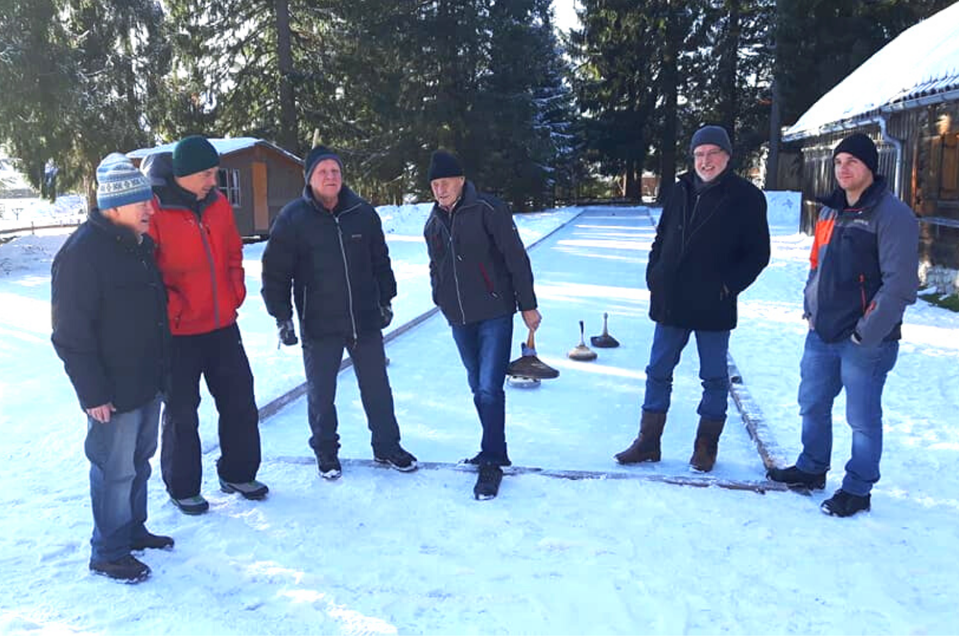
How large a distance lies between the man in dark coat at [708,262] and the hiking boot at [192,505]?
2.73 metres

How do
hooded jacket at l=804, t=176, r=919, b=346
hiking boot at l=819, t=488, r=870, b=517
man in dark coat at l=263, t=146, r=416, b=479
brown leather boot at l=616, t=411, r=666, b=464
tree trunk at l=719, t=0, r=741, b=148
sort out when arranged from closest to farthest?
hooded jacket at l=804, t=176, r=919, b=346
hiking boot at l=819, t=488, r=870, b=517
man in dark coat at l=263, t=146, r=416, b=479
brown leather boot at l=616, t=411, r=666, b=464
tree trunk at l=719, t=0, r=741, b=148

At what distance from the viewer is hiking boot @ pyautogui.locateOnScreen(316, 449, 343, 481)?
14.5 feet

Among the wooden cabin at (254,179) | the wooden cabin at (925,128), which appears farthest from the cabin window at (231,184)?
the wooden cabin at (925,128)

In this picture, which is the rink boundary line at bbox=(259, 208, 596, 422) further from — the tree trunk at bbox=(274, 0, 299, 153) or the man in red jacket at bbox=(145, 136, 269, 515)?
the tree trunk at bbox=(274, 0, 299, 153)

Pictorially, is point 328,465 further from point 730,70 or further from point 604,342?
point 730,70

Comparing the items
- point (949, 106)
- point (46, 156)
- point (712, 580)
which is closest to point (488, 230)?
point (712, 580)

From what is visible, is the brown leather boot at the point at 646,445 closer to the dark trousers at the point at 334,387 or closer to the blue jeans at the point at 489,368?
the blue jeans at the point at 489,368

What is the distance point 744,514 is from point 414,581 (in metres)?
1.77

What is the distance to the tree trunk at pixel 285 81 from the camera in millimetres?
27422

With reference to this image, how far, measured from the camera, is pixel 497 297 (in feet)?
14.1

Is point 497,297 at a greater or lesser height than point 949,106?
lesser

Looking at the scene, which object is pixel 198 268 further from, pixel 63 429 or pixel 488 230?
pixel 63 429

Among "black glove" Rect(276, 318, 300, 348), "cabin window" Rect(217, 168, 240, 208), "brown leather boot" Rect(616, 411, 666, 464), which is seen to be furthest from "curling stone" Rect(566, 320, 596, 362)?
"cabin window" Rect(217, 168, 240, 208)

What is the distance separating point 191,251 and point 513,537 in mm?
2153
